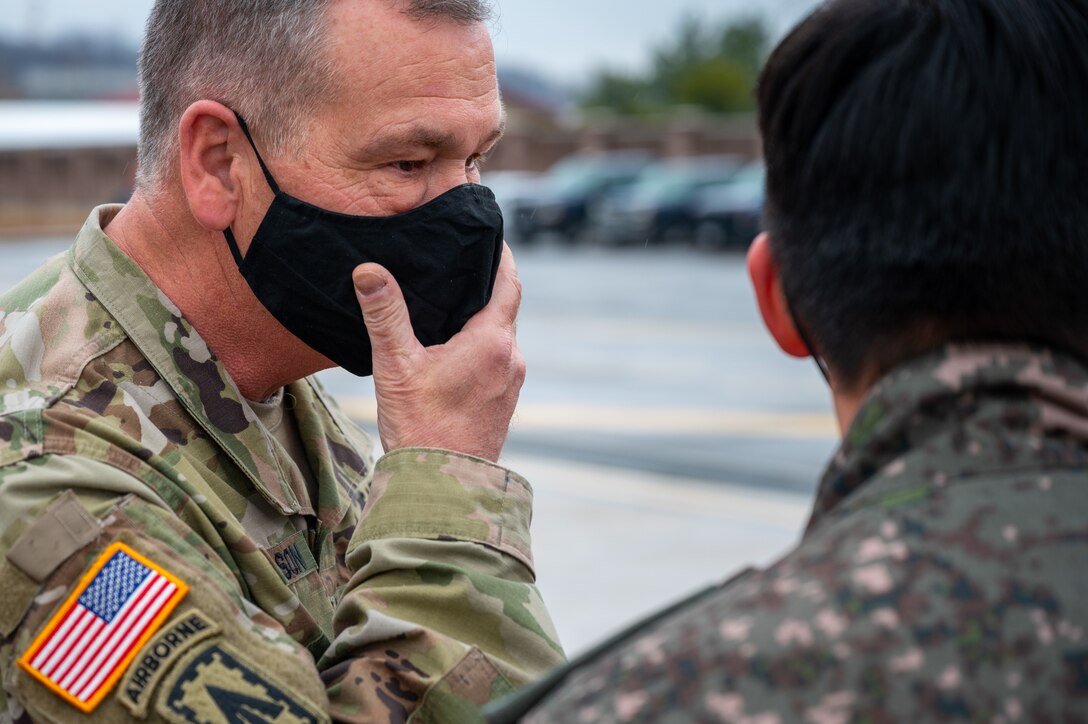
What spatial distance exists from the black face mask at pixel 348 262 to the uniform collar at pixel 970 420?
103cm

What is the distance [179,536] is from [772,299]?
79 centimetres

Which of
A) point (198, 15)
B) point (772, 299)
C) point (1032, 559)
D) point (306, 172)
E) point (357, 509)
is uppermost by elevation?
point (198, 15)

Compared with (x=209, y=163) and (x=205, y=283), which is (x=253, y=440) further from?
(x=209, y=163)

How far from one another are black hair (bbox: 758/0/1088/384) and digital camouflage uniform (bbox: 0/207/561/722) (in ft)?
2.36

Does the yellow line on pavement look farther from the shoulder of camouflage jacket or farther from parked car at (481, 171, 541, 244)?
parked car at (481, 171, 541, 244)

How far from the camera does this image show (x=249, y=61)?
1.97m

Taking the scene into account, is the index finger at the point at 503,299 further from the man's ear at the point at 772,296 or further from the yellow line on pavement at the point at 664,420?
the yellow line on pavement at the point at 664,420

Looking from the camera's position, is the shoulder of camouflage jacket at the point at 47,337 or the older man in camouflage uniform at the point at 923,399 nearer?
the older man in camouflage uniform at the point at 923,399

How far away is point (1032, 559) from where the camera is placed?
39.7 inches

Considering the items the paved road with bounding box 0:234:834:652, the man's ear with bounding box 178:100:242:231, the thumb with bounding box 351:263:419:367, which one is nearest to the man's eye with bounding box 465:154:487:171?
the thumb with bounding box 351:263:419:367

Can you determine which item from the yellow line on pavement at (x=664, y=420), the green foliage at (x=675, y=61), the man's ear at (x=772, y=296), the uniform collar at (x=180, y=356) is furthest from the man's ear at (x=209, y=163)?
the green foliage at (x=675, y=61)

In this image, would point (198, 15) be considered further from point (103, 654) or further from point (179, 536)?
point (103, 654)

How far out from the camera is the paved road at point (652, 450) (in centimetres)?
609

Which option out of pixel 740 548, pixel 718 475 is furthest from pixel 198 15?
pixel 718 475
